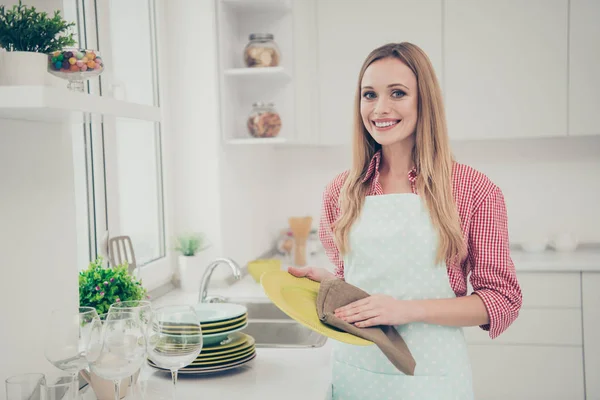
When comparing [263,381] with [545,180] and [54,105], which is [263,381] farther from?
[545,180]

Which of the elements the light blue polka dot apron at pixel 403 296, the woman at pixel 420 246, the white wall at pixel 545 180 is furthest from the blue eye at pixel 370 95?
the white wall at pixel 545 180

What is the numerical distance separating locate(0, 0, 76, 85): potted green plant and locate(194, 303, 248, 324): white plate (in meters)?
0.77

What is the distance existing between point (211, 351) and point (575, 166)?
8.57 feet

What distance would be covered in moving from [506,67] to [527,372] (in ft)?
4.76

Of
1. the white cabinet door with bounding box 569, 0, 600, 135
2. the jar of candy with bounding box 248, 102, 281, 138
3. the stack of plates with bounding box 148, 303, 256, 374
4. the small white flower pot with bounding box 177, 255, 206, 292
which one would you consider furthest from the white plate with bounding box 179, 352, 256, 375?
the white cabinet door with bounding box 569, 0, 600, 135

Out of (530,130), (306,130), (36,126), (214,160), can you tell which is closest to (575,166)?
(530,130)

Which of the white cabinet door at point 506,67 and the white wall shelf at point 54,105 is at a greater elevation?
the white cabinet door at point 506,67

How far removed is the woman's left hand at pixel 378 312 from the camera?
148cm

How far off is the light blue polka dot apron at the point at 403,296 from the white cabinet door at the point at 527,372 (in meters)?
1.49

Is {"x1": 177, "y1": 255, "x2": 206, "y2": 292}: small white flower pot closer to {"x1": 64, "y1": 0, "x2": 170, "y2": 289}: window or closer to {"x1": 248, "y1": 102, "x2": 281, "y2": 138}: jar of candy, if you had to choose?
{"x1": 64, "y1": 0, "x2": 170, "y2": 289}: window

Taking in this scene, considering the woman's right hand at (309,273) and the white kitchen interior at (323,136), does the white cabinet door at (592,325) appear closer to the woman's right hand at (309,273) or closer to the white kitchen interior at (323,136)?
the white kitchen interior at (323,136)

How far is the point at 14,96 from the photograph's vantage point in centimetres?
100

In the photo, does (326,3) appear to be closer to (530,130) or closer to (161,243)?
(530,130)

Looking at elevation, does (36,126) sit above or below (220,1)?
below
